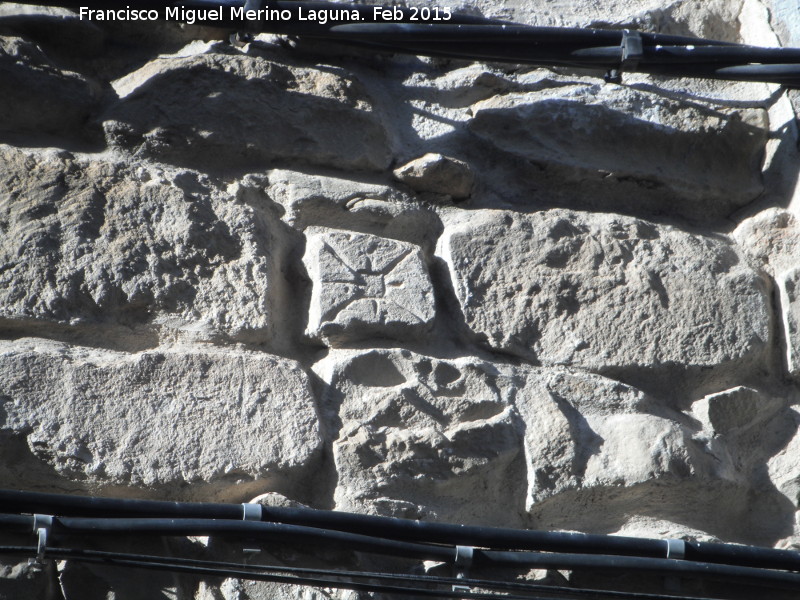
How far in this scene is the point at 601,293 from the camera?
1.68 meters

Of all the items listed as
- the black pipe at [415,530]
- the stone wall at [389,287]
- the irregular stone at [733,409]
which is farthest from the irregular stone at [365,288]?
the irregular stone at [733,409]

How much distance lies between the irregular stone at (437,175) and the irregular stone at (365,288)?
0.14 meters

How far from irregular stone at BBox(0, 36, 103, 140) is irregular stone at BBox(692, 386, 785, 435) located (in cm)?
105

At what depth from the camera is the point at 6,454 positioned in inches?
53.6

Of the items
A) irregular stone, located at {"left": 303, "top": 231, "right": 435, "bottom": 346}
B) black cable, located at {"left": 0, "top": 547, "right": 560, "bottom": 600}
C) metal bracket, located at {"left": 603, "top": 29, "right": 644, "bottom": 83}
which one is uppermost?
metal bracket, located at {"left": 603, "top": 29, "right": 644, "bottom": 83}

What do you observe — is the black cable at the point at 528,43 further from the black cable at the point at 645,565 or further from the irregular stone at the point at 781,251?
the black cable at the point at 645,565

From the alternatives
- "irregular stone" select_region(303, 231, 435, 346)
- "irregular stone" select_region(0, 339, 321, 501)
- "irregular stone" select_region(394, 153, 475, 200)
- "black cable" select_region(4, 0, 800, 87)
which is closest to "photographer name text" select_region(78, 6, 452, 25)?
"black cable" select_region(4, 0, 800, 87)

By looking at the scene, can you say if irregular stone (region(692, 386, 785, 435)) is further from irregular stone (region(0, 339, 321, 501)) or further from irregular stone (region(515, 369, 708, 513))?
irregular stone (region(0, 339, 321, 501))

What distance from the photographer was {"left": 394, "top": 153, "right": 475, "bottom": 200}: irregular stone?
1.75 m

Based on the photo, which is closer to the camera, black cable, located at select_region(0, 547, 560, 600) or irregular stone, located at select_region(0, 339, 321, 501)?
black cable, located at select_region(0, 547, 560, 600)

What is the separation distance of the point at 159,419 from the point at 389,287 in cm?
40

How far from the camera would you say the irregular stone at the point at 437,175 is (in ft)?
5.73

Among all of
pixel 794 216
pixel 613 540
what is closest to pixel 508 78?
pixel 794 216

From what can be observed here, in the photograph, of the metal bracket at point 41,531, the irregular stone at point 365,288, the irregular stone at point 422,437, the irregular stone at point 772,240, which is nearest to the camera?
the metal bracket at point 41,531
